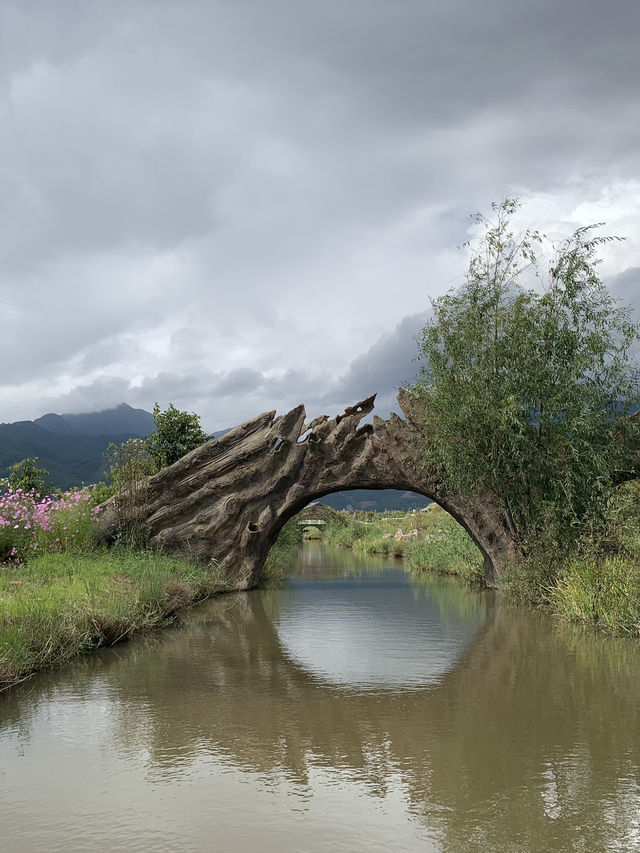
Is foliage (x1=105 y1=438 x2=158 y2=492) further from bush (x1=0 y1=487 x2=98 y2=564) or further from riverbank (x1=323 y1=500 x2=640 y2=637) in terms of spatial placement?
riverbank (x1=323 y1=500 x2=640 y2=637)

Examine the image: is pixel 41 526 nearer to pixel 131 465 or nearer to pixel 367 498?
pixel 131 465

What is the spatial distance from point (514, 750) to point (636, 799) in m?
1.24

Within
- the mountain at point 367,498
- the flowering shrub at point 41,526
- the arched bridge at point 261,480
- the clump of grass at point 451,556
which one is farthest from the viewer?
the mountain at point 367,498

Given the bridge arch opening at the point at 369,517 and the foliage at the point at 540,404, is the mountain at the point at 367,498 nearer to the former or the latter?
the bridge arch opening at the point at 369,517

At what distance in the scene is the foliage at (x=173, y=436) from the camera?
28547mm

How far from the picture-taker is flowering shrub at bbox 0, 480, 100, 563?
17.4m

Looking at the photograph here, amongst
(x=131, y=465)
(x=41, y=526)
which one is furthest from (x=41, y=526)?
(x=131, y=465)

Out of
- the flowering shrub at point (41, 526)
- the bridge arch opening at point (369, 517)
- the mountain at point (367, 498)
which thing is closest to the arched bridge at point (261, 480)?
the bridge arch opening at point (369, 517)

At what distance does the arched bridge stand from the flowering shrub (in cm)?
154

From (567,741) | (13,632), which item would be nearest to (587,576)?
(567,741)

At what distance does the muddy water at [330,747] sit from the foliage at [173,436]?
17.0m

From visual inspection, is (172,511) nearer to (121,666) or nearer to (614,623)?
(121,666)

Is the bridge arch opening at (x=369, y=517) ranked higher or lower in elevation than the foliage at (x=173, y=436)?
lower

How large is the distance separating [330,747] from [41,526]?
1332 cm
